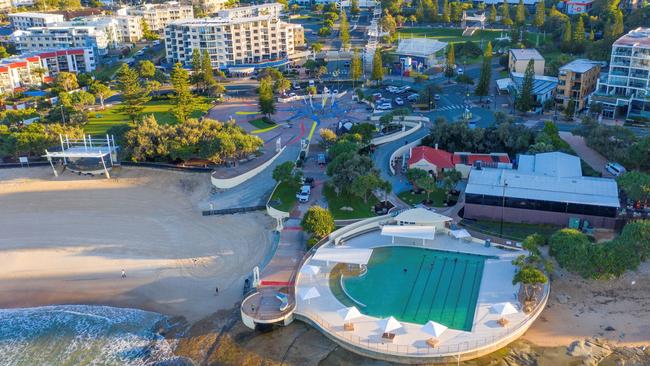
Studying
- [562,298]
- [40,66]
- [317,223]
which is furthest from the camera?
[40,66]

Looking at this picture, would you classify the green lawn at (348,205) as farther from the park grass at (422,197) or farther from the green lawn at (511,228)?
the green lawn at (511,228)

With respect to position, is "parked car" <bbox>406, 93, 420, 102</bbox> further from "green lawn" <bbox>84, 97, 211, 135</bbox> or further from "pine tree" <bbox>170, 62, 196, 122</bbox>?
"pine tree" <bbox>170, 62, 196, 122</bbox>

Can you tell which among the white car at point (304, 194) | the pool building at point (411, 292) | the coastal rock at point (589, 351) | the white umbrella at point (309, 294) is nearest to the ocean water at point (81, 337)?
the pool building at point (411, 292)

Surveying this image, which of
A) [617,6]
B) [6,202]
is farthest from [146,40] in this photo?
[617,6]

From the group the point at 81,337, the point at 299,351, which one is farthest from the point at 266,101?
the point at 299,351

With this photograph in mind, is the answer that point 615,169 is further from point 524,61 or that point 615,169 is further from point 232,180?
point 524,61

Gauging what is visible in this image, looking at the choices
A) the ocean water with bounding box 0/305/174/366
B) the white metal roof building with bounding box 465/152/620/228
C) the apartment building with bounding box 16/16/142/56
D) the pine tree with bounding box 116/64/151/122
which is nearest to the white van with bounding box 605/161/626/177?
the white metal roof building with bounding box 465/152/620/228
